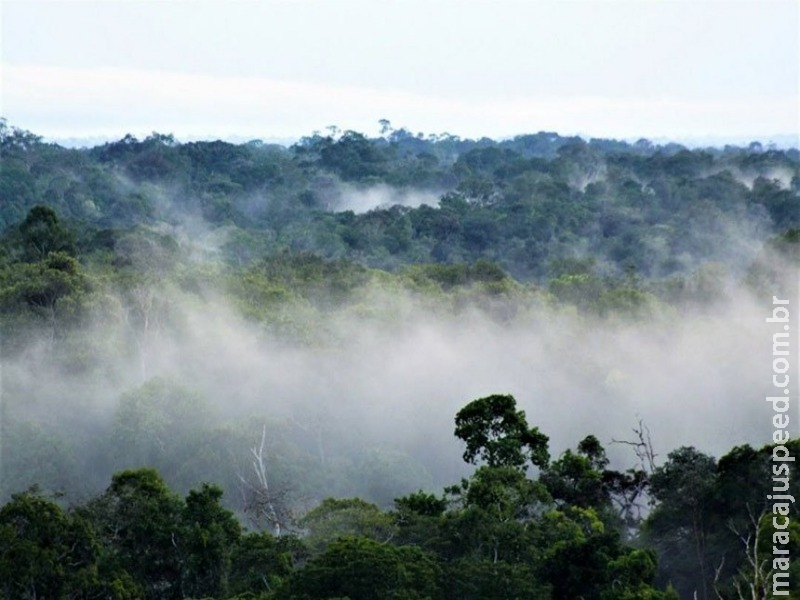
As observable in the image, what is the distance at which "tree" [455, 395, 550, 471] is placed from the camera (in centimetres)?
2308

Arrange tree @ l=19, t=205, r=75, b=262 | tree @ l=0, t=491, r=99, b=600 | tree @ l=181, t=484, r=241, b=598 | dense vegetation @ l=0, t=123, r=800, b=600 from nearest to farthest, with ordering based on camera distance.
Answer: tree @ l=0, t=491, r=99, b=600, dense vegetation @ l=0, t=123, r=800, b=600, tree @ l=181, t=484, r=241, b=598, tree @ l=19, t=205, r=75, b=262

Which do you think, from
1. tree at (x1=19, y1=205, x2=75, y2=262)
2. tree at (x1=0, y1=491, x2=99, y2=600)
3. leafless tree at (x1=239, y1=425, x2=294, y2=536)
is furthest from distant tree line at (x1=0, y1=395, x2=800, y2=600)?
tree at (x1=19, y1=205, x2=75, y2=262)

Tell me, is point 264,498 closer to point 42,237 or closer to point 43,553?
point 43,553

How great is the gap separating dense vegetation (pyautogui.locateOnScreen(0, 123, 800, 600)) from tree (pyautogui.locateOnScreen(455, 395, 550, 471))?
0.05 metres

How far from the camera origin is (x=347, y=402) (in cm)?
3475

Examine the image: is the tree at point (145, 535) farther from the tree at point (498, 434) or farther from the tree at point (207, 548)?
the tree at point (498, 434)

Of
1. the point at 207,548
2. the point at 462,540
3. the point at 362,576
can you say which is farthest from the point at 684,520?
the point at 207,548

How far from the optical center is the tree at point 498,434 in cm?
2308

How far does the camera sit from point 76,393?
3353 centimetres

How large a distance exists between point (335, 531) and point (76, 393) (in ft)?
47.9

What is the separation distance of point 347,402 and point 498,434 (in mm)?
11687

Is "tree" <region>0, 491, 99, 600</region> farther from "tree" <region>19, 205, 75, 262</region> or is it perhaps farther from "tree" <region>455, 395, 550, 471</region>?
"tree" <region>19, 205, 75, 262</region>

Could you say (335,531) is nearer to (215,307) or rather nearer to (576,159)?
(215,307)

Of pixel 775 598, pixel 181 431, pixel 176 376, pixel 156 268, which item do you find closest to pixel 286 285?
pixel 156 268
